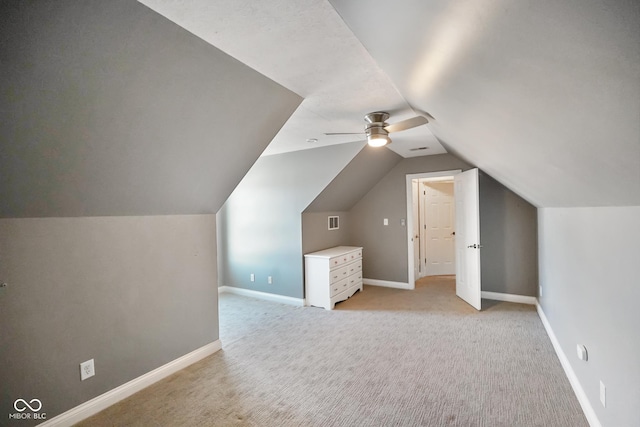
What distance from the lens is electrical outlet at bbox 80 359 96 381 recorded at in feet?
Result: 6.95

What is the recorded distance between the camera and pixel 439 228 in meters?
6.48

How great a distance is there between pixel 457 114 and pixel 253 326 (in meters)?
3.36

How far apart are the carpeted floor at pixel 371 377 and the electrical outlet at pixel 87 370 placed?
0.98 feet

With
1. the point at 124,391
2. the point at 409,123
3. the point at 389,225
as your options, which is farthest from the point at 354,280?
the point at 124,391

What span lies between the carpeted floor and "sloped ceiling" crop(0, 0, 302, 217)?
1628 millimetres

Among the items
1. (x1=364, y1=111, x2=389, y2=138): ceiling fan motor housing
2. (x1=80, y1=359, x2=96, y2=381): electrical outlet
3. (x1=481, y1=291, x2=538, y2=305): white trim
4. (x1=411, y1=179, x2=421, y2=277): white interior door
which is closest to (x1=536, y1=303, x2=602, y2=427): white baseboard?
(x1=481, y1=291, x2=538, y2=305): white trim

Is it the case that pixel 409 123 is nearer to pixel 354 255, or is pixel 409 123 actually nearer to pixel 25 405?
pixel 354 255

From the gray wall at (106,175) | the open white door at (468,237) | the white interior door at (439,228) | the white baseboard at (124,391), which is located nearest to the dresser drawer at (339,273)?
the open white door at (468,237)

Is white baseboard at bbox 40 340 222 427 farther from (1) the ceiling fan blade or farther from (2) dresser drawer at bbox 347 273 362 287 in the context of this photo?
(1) the ceiling fan blade

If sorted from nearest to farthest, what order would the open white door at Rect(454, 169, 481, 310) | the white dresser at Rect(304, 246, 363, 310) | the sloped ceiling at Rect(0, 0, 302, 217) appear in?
the sloped ceiling at Rect(0, 0, 302, 217) < the open white door at Rect(454, 169, 481, 310) < the white dresser at Rect(304, 246, 363, 310)

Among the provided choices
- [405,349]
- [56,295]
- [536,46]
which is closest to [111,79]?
[56,295]

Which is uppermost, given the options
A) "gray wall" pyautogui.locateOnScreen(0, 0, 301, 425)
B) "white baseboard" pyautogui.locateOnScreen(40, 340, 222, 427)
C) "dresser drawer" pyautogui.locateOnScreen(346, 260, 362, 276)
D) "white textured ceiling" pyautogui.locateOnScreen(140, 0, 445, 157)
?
"white textured ceiling" pyautogui.locateOnScreen(140, 0, 445, 157)

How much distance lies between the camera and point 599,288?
1794mm

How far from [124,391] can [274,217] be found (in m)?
2.98
